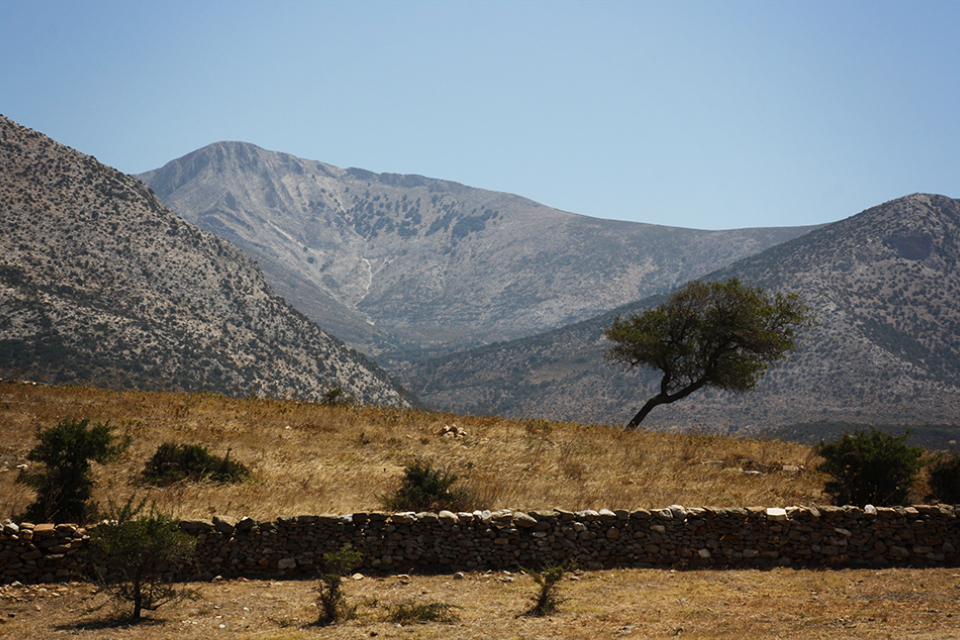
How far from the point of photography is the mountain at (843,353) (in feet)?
328

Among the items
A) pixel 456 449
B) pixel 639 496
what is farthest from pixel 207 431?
pixel 639 496

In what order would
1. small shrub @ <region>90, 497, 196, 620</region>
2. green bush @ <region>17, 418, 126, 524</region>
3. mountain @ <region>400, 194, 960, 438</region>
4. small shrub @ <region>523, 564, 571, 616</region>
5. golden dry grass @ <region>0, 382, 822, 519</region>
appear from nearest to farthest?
small shrub @ <region>90, 497, 196, 620</region> → small shrub @ <region>523, 564, 571, 616</region> → green bush @ <region>17, 418, 126, 524</region> → golden dry grass @ <region>0, 382, 822, 519</region> → mountain @ <region>400, 194, 960, 438</region>

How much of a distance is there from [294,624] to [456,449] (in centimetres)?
1020

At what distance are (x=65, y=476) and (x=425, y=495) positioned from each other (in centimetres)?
713

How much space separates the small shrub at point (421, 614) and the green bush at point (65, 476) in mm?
6844

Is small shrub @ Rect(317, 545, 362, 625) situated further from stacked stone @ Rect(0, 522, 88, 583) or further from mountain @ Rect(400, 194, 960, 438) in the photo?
mountain @ Rect(400, 194, 960, 438)

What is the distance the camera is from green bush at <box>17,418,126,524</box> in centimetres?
1262

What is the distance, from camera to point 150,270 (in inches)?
→ 3588

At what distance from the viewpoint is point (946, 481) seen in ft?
53.1

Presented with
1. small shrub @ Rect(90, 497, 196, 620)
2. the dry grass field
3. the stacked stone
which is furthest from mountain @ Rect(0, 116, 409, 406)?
small shrub @ Rect(90, 497, 196, 620)

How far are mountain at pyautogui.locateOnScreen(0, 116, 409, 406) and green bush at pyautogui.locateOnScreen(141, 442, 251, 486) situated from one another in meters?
47.0

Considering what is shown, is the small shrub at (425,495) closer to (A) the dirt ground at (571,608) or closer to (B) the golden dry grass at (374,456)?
(B) the golden dry grass at (374,456)

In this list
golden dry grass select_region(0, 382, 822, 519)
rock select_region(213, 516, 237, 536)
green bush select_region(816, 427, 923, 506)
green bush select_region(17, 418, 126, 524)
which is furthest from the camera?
green bush select_region(816, 427, 923, 506)

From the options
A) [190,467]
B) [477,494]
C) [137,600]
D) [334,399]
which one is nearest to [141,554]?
[137,600]
